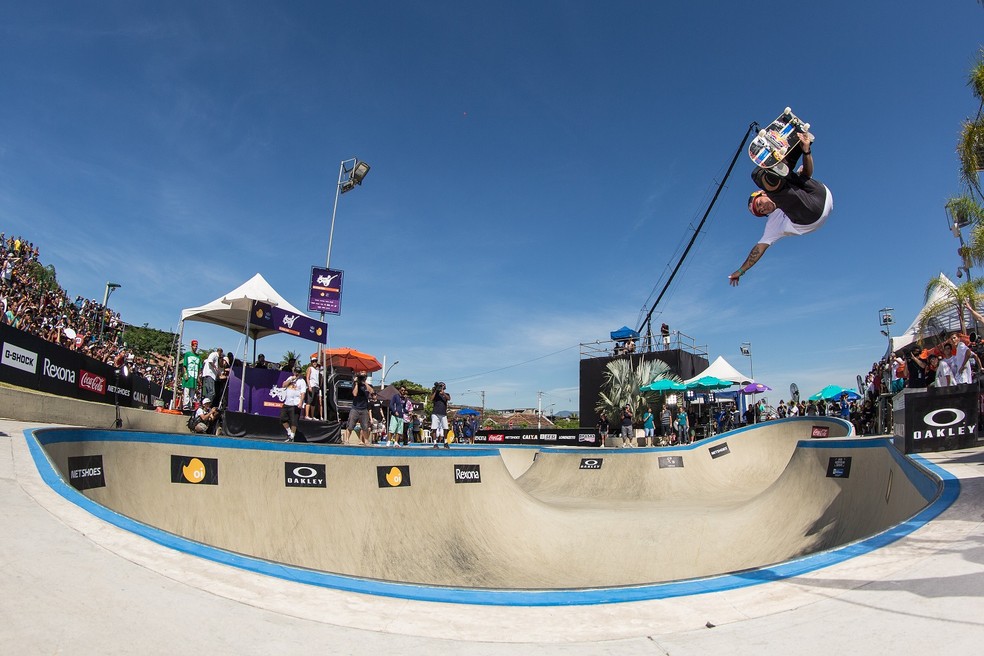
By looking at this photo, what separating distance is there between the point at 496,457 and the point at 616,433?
70.8 ft

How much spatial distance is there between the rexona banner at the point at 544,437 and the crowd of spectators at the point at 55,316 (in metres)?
13.9

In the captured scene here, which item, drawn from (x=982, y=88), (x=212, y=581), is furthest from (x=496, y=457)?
(x=982, y=88)

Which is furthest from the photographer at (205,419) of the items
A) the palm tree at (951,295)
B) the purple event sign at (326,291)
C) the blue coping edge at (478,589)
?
the palm tree at (951,295)

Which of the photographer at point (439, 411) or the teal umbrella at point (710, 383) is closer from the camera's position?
the photographer at point (439, 411)

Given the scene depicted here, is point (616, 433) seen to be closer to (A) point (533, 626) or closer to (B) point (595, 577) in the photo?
(B) point (595, 577)

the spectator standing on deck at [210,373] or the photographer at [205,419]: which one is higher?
the spectator standing on deck at [210,373]

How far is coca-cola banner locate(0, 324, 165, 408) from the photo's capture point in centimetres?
955

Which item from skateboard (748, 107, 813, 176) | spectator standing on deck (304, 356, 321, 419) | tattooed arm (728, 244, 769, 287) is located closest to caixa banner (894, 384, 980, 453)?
tattooed arm (728, 244, 769, 287)

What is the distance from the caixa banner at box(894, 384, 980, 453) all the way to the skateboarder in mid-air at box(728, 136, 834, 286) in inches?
197

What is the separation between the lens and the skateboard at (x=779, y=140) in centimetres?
486

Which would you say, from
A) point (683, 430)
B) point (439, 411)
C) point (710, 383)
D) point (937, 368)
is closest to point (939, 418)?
point (937, 368)

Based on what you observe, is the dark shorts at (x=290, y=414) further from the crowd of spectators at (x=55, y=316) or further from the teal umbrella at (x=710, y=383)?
the teal umbrella at (x=710, y=383)

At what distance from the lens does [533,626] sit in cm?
252

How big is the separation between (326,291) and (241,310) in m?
2.30
